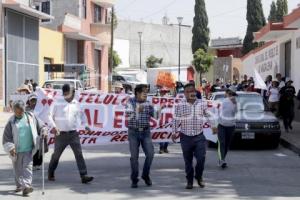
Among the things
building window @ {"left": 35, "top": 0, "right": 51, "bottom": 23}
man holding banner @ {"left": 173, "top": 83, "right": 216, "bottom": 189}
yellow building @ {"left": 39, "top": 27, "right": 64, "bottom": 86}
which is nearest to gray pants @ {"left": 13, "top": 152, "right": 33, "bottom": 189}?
man holding banner @ {"left": 173, "top": 83, "right": 216, "bottom": 189}

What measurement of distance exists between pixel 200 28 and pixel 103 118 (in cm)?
6446

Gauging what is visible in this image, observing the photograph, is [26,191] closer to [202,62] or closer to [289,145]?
[289,145]

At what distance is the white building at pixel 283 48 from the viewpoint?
80.5ft

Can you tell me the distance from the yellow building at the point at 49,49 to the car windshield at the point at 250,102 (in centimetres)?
2222

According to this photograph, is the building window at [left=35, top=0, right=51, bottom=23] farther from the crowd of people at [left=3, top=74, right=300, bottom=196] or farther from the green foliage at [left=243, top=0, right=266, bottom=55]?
the crowd of people at [left=3, top=74, right=300, bottom=196]

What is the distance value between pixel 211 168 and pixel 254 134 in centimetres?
375

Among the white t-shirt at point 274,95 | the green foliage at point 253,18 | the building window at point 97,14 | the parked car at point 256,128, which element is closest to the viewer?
the parked car at point 256,128

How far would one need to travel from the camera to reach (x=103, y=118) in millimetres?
13430

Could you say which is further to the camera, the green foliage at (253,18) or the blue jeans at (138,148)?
the green foliage at (253,18)

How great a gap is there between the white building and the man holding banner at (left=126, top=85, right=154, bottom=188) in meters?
12.3

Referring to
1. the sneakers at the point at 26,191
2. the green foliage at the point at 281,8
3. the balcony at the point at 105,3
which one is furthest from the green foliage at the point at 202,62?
the sneakers at the point at 26,191

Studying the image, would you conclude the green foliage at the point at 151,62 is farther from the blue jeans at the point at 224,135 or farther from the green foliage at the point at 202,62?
the blue jeans at the point at 224,135

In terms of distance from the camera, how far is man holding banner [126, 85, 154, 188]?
10.3m

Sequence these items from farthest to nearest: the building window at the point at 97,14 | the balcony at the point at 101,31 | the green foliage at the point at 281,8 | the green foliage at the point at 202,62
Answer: the green foliage at the point at 281,8 → the green foliage at the point at 202,62 → the building window at the point at 97,14 → the balcony at the point at 101,31
